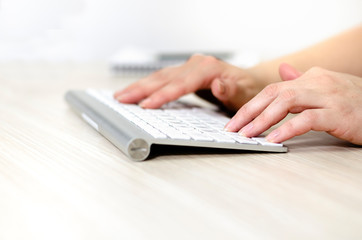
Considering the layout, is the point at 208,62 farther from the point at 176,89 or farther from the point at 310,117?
the point at 310,117

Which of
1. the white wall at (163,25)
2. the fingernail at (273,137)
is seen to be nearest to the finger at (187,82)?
the fingernail at (273,137)

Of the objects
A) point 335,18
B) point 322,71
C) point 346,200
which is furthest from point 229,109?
point 335,18

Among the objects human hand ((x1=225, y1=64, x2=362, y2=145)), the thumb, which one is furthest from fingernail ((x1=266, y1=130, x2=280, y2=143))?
the thumb

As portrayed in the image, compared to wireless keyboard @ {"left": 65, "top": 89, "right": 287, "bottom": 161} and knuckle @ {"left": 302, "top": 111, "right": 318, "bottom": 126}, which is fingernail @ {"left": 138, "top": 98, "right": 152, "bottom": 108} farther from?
knuckle @ {"left": 302, "top": 111, "right": 318, "bottom": 126}

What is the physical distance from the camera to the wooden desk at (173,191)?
352mm

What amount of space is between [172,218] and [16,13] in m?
1.72

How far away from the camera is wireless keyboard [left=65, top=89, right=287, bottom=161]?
0.53 m

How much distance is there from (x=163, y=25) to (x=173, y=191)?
1920 mm

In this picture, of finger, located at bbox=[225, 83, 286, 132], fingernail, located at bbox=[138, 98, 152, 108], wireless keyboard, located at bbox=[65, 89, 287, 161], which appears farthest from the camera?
fingernail, located at bbox=[138, 98, 152, 108]

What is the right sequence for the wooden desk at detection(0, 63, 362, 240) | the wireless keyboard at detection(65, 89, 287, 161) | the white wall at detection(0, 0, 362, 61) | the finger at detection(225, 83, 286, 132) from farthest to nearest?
the white wall at detection(0, 0, 362, 61), the finger at detection(225, 83, 286, 132), the wireless keyboard at detection(65, 89, 287, 161), the wooden desk at detection(0, 63, 362, 240)

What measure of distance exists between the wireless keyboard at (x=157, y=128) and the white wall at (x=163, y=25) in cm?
121

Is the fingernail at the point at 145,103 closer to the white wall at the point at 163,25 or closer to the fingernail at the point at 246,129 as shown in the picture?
the fingernail at the point at 246,129

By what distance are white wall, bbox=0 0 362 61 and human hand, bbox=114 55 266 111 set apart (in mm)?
1199

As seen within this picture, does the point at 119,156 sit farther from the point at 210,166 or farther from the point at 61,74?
the point at 61,74
